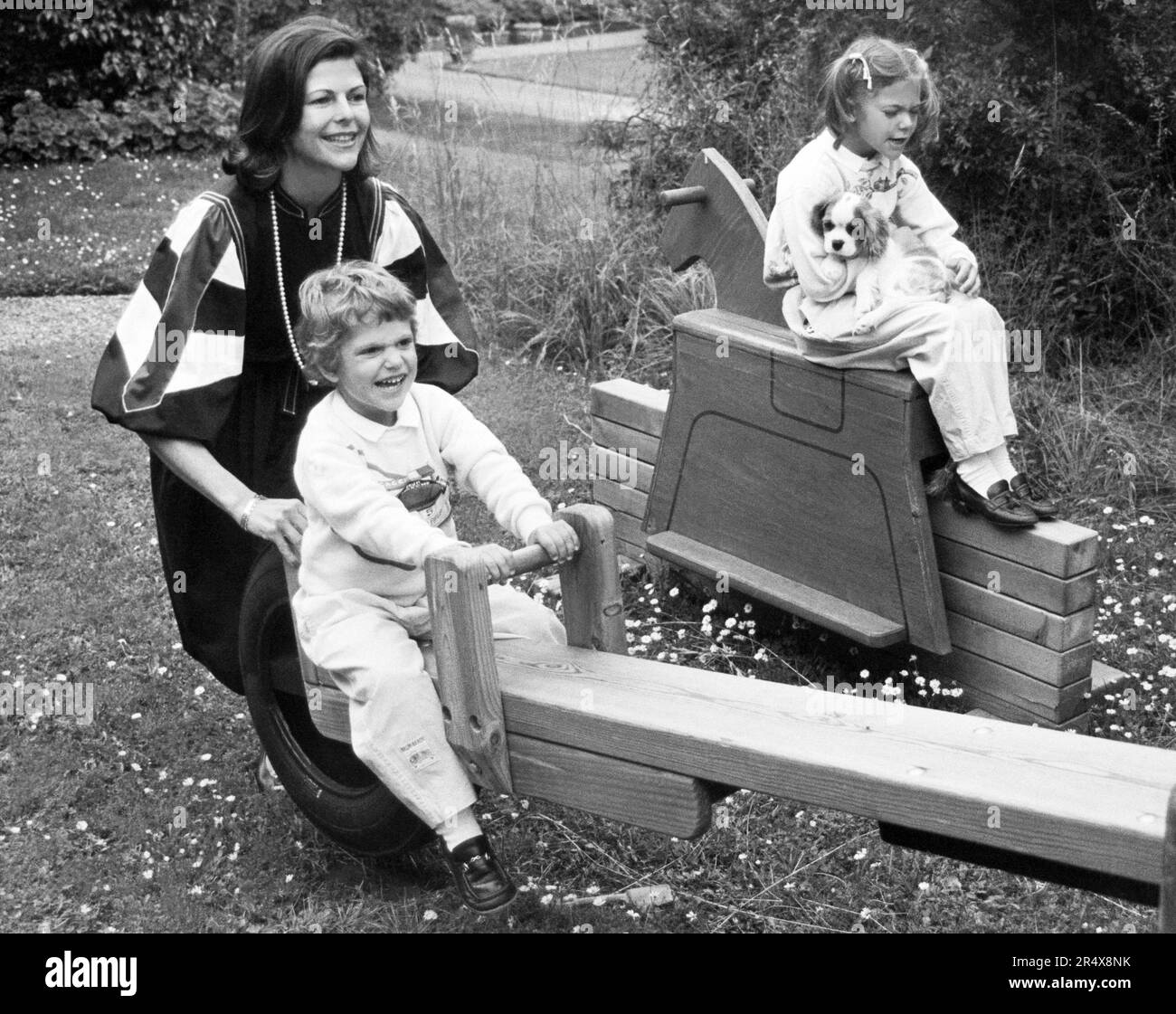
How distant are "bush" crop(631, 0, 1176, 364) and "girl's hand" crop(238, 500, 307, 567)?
3.77 m

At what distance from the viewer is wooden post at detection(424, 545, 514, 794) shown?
282cm

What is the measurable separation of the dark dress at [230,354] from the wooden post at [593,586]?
747 mm

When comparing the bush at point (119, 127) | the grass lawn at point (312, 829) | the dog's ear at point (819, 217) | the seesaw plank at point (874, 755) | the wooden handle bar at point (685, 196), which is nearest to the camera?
the seesaw plank at point (874, 755)

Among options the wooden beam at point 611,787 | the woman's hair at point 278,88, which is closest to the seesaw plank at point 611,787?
the wooden beam at point 611,787

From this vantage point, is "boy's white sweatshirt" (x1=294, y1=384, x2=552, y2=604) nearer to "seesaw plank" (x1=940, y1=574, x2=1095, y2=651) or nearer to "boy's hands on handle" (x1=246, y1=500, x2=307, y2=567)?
"boy's hands on handle" (x1=246, y1=500, x2=307, y2=567)

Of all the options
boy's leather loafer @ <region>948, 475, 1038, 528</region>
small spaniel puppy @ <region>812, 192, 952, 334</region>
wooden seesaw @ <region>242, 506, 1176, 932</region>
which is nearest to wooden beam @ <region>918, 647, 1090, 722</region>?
boy's leather loafer @ <region>948, 475, 1038, 528</region>

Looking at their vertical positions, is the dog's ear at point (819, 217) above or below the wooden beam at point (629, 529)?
above

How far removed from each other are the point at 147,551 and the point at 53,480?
2.79 ft

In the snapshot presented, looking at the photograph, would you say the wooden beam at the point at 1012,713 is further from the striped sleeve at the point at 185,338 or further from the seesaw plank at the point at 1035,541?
the striped sleeve at the point at 185,338

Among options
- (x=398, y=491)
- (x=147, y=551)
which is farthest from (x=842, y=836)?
(x=147, y=551)

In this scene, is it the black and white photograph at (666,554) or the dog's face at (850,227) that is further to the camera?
the dog's face at (850,227)

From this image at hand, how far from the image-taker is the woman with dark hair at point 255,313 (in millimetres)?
3303

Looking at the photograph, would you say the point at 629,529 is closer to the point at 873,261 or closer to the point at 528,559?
the point at 873,261

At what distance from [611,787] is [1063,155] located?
4248mm
